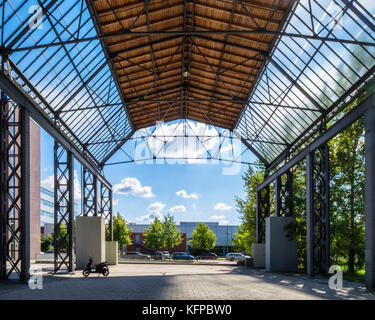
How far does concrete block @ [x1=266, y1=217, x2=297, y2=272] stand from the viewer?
3098cm

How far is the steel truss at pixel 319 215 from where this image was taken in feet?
80.0

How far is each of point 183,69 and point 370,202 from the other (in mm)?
18338

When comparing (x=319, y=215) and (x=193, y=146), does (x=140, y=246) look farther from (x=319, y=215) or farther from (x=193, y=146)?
(x=319, y=215)

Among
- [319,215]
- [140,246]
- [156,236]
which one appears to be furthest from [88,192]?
[140,246]

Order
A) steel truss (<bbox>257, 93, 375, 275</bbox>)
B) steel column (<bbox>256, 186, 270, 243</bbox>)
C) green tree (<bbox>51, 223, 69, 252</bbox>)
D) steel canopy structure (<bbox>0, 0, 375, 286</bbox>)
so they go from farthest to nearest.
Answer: steel column (<bbox>256, 186, 270, 243</bbox>) → green tree (<bbox>51, 223, 69, 252</bbox>) → steel truss (<bbox>257, 93, 375, 275</bbox>) → steel canopy structure (<bbox>0, 0, 375, 286</bbox>)

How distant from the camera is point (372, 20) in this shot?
57.8 feet

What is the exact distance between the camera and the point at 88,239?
33.9 m

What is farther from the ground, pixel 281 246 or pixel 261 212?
pixel 261 212

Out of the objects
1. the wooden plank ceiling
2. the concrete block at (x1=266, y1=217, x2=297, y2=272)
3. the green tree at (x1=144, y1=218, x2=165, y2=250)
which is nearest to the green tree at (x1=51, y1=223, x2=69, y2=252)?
the wooden plank ceiling

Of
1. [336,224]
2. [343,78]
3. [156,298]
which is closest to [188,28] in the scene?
[343,78]

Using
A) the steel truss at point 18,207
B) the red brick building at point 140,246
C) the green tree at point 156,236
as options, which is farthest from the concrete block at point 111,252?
the red brick building at point 140,246

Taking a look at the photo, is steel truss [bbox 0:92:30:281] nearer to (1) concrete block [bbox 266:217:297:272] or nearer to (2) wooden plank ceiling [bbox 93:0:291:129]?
(2) wooden plank ceiling [bbox 93:0:291:129]

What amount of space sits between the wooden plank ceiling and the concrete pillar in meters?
6.98

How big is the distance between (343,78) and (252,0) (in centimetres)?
609
